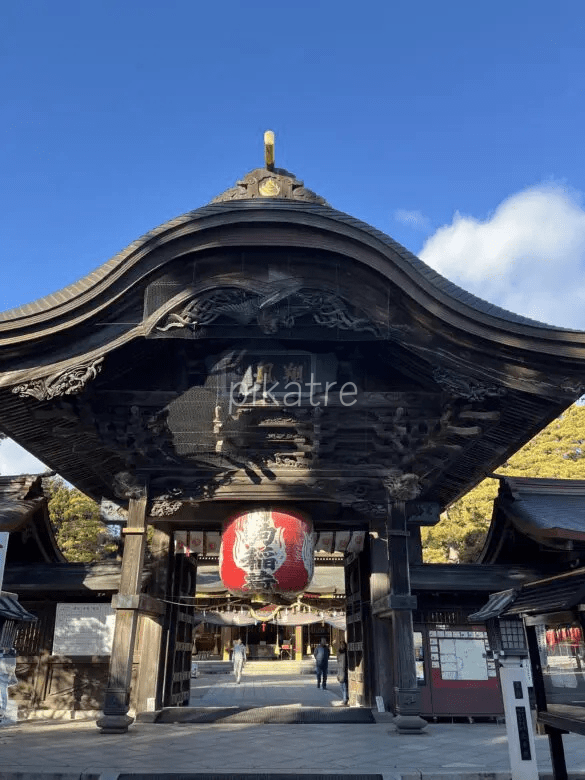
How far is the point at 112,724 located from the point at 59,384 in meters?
4.44

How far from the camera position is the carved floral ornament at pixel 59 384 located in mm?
7074

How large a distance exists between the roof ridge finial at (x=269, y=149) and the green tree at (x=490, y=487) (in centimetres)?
1452

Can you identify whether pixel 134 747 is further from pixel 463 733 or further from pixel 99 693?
pixel 463 733

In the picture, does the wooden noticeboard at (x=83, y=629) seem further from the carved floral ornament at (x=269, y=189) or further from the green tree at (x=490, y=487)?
the green tree at (x=490, y=487)

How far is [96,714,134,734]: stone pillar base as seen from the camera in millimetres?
7758

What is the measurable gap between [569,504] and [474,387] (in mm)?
4666

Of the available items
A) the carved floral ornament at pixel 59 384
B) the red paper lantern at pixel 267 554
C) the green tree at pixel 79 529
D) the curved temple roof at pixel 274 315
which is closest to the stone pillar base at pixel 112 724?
the red paper lantern at pixel 267 554

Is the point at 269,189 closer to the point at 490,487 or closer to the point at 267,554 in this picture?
the point at 267,554

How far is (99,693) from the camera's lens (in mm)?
9922

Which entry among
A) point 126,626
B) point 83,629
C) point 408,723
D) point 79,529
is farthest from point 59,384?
point 79,529

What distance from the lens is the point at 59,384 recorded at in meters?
7.09

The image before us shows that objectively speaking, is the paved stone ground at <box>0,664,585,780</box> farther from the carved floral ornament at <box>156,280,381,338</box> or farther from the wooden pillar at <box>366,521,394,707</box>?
the carved floral ornament at <box>156,280,381,338</box>

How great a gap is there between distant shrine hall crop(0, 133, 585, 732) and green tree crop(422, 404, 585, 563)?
31.8 ft

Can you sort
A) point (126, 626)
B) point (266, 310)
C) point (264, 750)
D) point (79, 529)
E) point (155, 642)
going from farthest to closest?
point (79, 529)
point (155, 642)
point (126, 626)
point (266, 310)
point (264, 750)
